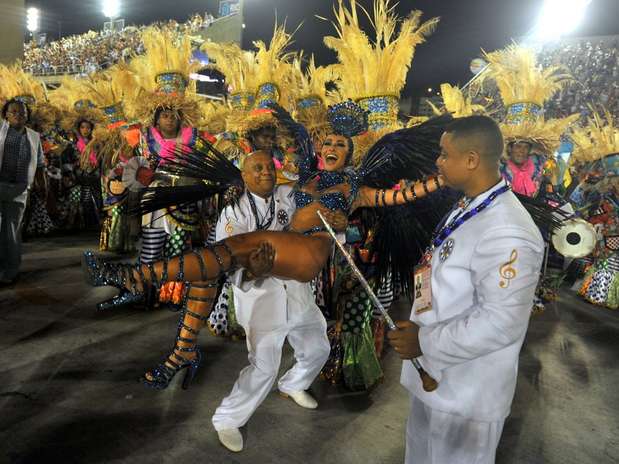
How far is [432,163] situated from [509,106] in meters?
3.11

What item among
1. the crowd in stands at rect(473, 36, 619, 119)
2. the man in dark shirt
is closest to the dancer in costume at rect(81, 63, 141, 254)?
the man in dark shirt

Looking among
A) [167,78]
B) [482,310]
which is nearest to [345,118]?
[482,310]

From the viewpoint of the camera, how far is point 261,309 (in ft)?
7.97

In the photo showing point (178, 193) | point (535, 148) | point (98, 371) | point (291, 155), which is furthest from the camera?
point (535, 148)

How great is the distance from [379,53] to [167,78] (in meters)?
2.43

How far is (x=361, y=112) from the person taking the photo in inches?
108

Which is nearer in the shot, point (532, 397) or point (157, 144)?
point (532, 397)

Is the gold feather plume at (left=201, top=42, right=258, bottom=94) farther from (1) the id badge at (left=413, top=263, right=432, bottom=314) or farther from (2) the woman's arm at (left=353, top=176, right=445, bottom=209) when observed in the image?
(1) the id badge at (left=413, top=263, right=432, bottom=314)

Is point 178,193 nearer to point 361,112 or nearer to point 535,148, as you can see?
point 361,112

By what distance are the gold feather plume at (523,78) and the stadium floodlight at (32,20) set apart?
32.3 metres

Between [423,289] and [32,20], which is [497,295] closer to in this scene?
[423,289]

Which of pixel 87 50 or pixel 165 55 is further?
Answer: pixel 87 50

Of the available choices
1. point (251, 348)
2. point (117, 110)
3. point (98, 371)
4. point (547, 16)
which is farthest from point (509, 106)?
point (547, 16)

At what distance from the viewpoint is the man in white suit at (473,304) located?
131cm
